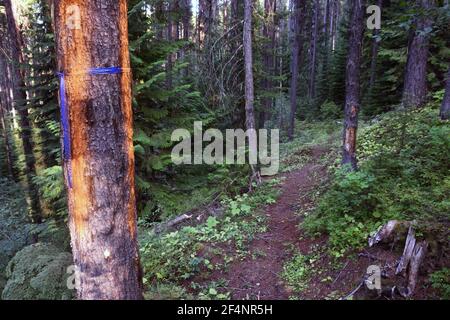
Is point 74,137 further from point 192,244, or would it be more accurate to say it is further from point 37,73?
point 37,73

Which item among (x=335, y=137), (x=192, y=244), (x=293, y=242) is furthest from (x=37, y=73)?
(x=335, y=137)

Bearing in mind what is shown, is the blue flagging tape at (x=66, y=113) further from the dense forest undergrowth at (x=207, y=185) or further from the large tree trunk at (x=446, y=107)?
the large tree trunk at (x=446, y=107)

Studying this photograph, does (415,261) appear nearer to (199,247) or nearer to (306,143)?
(199,247)

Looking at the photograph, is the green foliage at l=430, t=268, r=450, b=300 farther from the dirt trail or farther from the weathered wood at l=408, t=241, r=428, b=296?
the dirt trail

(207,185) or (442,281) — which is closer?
(442,281)

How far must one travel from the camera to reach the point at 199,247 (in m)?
6.36

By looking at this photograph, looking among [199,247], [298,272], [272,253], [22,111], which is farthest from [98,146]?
[22,111]

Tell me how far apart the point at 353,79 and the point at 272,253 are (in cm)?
440

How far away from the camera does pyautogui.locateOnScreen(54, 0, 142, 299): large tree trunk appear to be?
9.43ft

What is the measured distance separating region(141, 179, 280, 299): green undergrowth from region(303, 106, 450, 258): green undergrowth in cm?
143

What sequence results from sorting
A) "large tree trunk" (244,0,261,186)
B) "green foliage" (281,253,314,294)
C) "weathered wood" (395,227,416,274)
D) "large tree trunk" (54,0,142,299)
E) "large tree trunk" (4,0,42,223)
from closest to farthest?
"large tree trunk" (54,0,142,299) → "weathered wood" (395,227,416,274) → "green foliage" (281,253,314,294) → "large tree trunk" (244,0,261,186) → "large tree trunk" (4,0,42,223)

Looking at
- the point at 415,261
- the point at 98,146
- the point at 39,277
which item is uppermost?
the point at 98,146

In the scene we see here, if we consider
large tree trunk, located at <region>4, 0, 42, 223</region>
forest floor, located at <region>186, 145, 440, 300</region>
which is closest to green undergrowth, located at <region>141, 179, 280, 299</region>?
forest floor, located at <region>186, 145, 440, 300</region>

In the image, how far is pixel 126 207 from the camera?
3.14 meters
